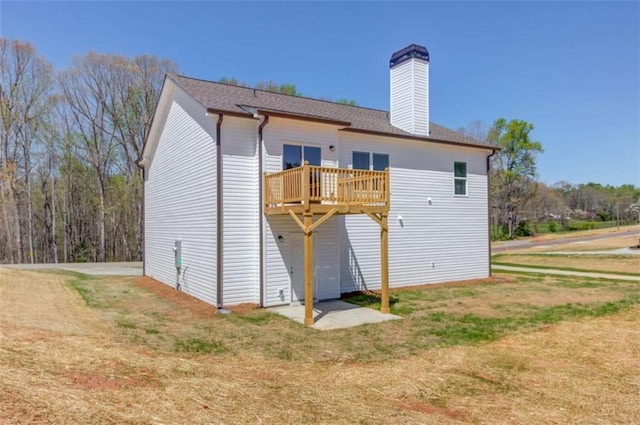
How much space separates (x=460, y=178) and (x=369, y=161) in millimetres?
4474

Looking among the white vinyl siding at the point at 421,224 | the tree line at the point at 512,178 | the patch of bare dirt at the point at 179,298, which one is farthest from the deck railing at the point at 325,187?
the tree line at the point at 512,178

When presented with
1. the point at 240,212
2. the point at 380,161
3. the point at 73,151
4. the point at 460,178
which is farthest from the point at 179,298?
the point at 73,151

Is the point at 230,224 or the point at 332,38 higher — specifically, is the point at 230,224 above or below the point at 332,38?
below

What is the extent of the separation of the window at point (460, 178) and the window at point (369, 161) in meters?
3.42

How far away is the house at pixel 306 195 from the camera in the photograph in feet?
33.4

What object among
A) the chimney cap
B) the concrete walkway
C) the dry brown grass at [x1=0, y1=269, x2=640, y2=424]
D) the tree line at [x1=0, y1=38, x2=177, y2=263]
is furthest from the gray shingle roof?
the tree line at [x1=0, y1=38, x2=177, y2=263]

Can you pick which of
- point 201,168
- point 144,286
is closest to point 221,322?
point 201,168

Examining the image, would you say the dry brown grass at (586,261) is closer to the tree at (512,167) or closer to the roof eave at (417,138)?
the roof eave at (417,138)

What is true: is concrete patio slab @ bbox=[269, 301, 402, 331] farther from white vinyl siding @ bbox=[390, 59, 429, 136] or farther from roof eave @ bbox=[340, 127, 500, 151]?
white vinyl siding @ bbox=[390, 59, 429, 136]

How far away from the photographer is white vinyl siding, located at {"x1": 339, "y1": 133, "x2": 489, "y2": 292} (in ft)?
41.6

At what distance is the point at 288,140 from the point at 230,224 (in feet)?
9.36

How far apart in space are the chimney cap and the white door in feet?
28.0

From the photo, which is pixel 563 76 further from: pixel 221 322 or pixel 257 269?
pixel 221 322

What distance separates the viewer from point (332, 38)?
17281 millimetres
